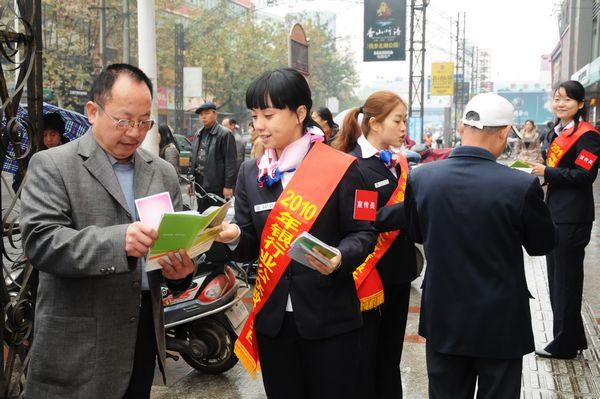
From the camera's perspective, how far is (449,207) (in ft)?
9.25

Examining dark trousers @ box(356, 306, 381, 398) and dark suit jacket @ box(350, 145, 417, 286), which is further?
dark suit jacket @ box(350, 145, 417, 286)

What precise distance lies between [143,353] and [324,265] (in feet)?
2.47

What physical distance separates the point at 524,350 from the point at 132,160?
1693mm

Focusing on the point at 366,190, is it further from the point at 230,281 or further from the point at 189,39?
the point at 189,39

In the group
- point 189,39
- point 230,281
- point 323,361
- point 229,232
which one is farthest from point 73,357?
point 189,39

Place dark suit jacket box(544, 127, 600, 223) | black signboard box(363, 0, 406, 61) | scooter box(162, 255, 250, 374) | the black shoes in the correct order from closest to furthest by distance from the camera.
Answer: scooter box(162, 255, 250, 374), dark suit jacket box(544, 127, 600, 223), the black shoes, black signboard box(363, 0, 406, 61)

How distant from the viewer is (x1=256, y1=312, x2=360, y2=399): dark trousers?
2617mm

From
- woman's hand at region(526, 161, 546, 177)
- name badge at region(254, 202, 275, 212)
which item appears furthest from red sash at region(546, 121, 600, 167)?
name badge at region(254, 202, 275, 212)

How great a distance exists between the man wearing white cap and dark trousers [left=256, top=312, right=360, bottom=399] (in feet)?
1.45

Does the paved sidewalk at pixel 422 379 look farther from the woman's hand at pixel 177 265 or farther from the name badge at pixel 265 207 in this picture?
the woman's hand at pixel 177 265

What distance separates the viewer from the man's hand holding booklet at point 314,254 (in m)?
2.27

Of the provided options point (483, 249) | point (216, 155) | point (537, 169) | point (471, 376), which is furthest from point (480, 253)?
point (216, 155)

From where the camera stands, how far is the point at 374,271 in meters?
3.49

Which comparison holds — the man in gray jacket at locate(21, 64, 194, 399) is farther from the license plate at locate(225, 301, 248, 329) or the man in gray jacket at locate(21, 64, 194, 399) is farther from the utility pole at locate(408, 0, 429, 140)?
the utility pole at locate(408, 0, 429, 140)
